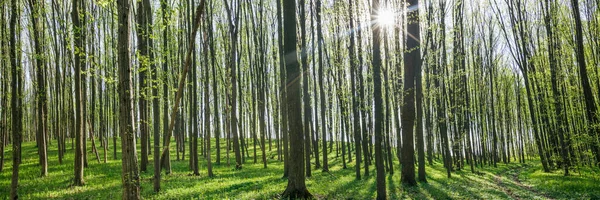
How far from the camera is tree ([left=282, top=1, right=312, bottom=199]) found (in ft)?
32.9

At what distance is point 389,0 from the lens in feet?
60.0

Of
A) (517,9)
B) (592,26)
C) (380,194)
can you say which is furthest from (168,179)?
(517,9)

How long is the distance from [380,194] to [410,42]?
8.16m

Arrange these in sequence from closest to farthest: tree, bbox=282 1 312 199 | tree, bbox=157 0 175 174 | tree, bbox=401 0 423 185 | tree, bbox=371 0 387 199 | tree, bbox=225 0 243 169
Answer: tree, bbox=157 0 175 174 → tree, bbox=371 0 387 199 → tree, bbox=282 1 312 199 → tree, bbox=401 0 423 185 → tree, bbox=225 0 243 169

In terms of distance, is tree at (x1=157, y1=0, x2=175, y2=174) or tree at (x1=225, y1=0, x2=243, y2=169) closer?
tree at (x1=157, y1=0, x2=175, y2=174)

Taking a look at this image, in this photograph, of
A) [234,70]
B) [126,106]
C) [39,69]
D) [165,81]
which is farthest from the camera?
[234,70]

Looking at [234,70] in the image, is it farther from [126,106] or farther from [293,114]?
[126,106]

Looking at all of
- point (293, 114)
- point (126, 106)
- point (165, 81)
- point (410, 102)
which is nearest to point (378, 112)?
point (293, 114)

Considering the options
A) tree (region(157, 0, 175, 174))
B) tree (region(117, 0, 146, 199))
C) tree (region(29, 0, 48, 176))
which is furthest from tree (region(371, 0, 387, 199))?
tree (region(29, 0, 48, 176))

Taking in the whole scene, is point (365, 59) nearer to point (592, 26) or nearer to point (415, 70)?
point (415, 70)

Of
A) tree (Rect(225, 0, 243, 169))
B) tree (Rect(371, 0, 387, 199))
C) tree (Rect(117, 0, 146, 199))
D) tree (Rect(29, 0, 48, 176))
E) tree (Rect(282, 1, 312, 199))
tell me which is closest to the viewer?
tree (Rect(117, 0, 146, 199))

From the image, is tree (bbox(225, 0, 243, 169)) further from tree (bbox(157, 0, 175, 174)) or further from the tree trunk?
the tree trunk

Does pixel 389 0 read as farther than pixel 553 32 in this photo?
No

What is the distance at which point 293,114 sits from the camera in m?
10.3
